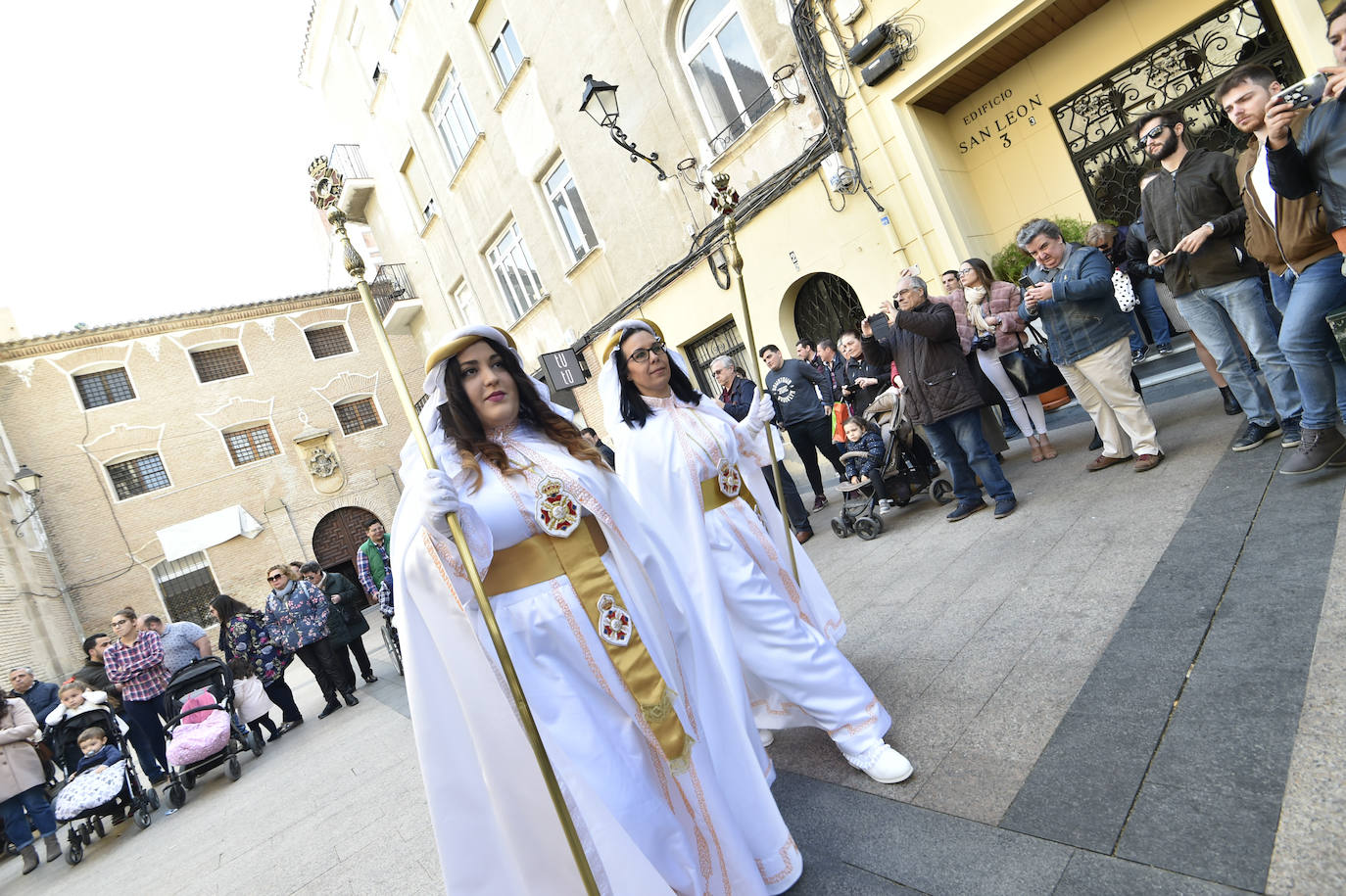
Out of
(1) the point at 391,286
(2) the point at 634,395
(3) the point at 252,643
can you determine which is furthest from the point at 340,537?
(2) the point at 634,395

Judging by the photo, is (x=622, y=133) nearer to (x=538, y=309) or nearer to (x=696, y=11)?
(x=696, y=11)

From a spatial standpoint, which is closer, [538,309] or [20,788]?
[20,788]

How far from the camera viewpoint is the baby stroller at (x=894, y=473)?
602 cm

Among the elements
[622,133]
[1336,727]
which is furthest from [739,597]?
[622,133]

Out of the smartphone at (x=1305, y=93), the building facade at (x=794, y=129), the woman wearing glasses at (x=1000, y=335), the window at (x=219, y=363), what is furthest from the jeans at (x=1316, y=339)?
the window at (x=219, y=363)

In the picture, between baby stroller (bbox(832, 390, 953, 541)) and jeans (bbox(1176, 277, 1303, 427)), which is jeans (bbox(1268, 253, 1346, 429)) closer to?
A: jeans (bbox(1176, 277, 1303, 427))

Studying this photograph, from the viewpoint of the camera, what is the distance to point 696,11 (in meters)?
9.30

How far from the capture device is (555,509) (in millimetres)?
2107

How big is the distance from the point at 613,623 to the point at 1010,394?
17.4 feet

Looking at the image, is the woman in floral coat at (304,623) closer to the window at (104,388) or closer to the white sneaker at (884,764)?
the white sneaker at (884,764)

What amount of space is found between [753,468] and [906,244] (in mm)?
5754

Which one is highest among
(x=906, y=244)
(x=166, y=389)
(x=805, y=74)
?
(x=166, y=389)

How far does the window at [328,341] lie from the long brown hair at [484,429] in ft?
76.7

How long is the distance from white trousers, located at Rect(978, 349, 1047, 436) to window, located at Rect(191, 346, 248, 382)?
22224 mm
